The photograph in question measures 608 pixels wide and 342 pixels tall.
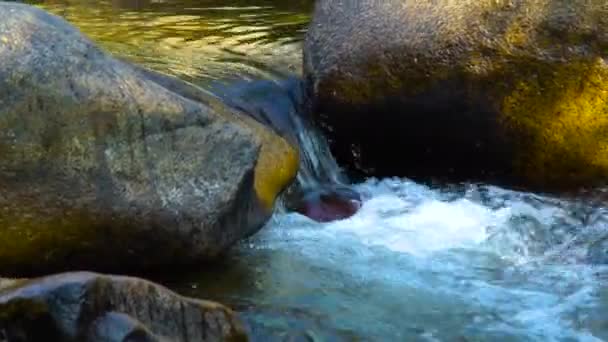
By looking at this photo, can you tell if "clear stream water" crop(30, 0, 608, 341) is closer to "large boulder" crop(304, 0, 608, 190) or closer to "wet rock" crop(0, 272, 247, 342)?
"large boulder" crop(304, 0, 608, 190)

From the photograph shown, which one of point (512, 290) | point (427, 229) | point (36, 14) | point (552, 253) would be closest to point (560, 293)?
point (512, 290)

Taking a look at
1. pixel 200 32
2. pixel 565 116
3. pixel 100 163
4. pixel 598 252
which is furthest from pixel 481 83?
pixel 200 32

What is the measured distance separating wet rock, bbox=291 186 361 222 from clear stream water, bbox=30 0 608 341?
9 cm

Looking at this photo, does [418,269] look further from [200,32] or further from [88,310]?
[200,32]

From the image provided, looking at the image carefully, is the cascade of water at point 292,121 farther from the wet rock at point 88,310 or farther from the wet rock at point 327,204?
the wet rock at point 88,310

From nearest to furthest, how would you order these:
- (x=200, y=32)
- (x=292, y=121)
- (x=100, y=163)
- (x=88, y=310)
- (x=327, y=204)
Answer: (x=88, y=310) → (x=100, y=163) → (x=327, y=204) → (x=292, y=121) → (x=200, y=32)

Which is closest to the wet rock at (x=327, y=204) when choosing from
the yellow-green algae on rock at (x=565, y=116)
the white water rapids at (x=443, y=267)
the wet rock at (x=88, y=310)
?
the white water rapids at (x=443, y=267)

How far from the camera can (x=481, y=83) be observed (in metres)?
6.42

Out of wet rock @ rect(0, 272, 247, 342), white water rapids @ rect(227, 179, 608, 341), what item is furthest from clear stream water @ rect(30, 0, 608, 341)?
wet rock @ rect(0, 272, 247, 342)

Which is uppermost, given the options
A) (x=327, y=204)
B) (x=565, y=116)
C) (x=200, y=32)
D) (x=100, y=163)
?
(x=100, y=163)

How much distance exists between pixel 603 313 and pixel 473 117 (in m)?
2.06

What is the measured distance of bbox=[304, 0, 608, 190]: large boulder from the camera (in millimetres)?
6359

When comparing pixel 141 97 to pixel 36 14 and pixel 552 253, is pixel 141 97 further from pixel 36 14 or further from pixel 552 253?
pixel 552 253

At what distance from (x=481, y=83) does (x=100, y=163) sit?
2.79m
